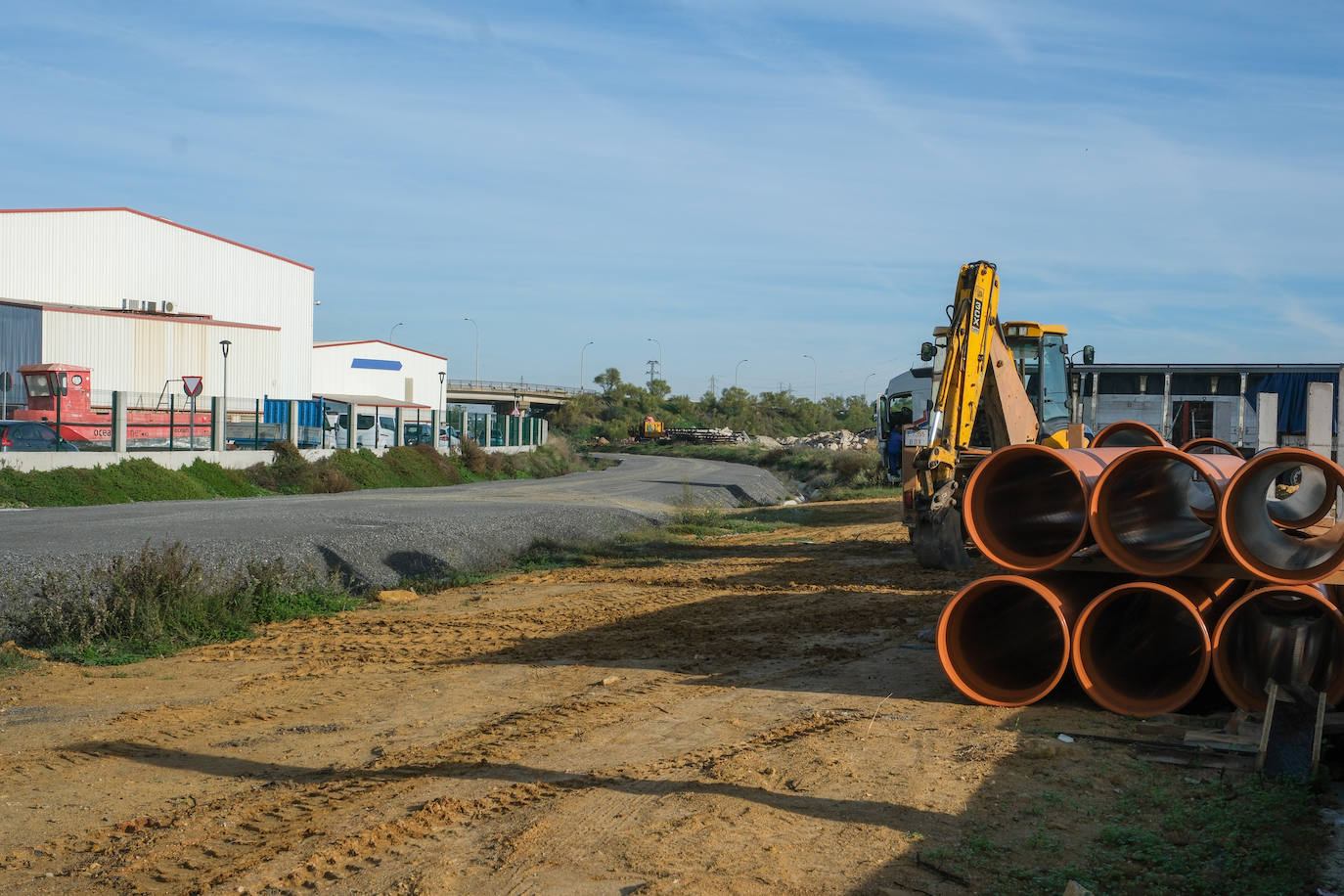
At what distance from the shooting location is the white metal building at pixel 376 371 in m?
73.8

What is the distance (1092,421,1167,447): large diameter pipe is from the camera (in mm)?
10734

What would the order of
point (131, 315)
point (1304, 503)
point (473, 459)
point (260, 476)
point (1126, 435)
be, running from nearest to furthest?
point (1304, 503) → point (1126, 435) → point (260, 476) → point (473, 459) → point (131, 315)

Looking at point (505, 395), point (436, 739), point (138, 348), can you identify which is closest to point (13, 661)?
point (436, 739)

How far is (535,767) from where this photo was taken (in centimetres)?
675

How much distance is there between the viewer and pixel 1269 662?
8.46 meters

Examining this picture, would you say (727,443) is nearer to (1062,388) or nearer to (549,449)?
(549,449)

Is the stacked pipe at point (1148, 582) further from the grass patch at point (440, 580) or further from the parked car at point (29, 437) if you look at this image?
the parked car at point (29, 437)

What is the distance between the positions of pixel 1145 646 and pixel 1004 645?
1.09m

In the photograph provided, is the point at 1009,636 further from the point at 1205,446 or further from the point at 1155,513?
the point at 1205,446

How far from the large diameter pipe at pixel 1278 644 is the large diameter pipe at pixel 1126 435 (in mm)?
2516

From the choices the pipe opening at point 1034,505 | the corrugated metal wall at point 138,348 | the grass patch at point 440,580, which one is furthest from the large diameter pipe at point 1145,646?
the corrugated metal wall at point 138,348

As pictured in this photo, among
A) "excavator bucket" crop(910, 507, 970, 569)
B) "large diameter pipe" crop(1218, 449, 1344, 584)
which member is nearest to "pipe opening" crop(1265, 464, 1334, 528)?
"large diameter pipe" crop(1218, 449, 1344, 584)

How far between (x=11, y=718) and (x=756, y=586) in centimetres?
955

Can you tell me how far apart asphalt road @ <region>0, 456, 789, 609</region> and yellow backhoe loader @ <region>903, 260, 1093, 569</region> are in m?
7.21
